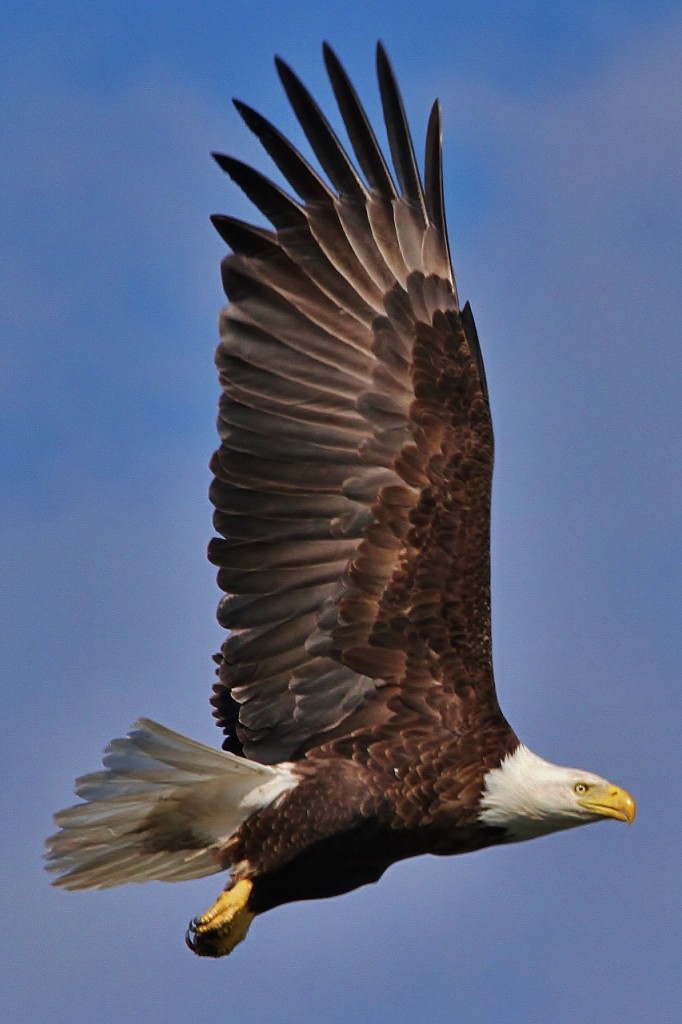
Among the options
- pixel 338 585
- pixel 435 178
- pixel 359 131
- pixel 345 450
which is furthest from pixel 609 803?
pixel 359 131

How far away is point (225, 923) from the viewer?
7.01 m

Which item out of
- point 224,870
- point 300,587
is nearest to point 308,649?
point 300,587

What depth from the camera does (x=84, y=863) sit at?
7387mm

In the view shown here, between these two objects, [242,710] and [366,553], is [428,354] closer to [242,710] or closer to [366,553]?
[366,553]

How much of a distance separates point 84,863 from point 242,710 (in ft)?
3.21

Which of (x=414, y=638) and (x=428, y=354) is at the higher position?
(x=428, y=354)

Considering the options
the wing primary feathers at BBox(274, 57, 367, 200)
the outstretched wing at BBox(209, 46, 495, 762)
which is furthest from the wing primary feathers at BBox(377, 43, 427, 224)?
the wing primary feathers at BBox(274, 57, 367, 200)

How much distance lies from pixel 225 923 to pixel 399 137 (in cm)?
348

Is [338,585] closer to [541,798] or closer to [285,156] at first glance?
[541,798]

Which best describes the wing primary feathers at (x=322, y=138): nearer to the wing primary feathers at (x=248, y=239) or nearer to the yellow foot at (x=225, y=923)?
the wing primary feathers at (x=248, y=239)

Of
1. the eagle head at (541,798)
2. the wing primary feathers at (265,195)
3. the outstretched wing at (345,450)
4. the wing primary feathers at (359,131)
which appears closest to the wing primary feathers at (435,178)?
the outstretched wing at (345,450)

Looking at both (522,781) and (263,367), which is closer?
(522,781)

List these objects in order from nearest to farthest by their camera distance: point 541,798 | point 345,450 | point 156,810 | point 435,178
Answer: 1. point 541,798
2. point 156,810
3. point 345,450
4. point 435,178

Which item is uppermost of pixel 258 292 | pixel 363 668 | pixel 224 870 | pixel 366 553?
pixel 258 292
